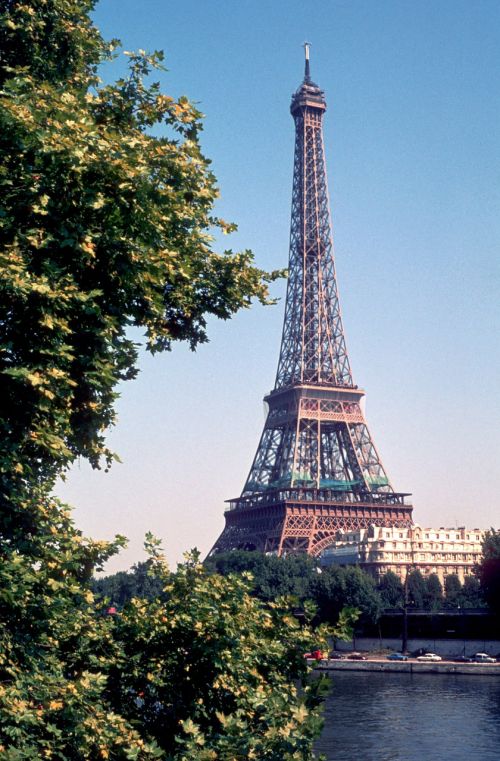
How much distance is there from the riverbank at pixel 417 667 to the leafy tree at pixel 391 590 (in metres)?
19.8

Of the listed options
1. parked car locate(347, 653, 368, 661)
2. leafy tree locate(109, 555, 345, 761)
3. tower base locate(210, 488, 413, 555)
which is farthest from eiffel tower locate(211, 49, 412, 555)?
leafy tree locate(109, 555, 345, 761)

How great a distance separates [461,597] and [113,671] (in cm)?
10859

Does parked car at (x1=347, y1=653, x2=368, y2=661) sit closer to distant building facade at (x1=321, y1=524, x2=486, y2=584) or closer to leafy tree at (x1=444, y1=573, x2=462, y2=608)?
leafy tree at (x1=444, y1=573, x2=462, y2=608)

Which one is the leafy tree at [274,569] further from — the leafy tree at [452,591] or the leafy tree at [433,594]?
the leafy tree at [452,591]

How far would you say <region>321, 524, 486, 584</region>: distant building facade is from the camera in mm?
132250

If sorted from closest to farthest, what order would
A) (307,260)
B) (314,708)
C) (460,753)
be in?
(314,708)
(460,753)
(307,260)

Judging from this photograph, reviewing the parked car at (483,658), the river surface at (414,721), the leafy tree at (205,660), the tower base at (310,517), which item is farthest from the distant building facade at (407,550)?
the leafy tree at (205,660)

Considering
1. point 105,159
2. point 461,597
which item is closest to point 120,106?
point 105,159

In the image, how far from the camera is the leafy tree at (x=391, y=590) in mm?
114375

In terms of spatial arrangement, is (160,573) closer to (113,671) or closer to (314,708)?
(113,671)

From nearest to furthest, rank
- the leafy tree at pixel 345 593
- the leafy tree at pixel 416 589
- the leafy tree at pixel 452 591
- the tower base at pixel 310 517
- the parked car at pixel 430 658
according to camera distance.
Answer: the parked car at pixel 430 658 < the leafy tree at pixel 345 593 < the leafy tree at pixel 416 589 < the leafy tree at pixel 452 591 < the tower base at pixel 310 517

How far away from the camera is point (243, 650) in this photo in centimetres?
1474

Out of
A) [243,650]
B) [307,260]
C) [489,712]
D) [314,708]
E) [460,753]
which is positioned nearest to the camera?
[314,708]

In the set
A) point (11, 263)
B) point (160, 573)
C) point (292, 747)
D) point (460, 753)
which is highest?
point (11, 263)
